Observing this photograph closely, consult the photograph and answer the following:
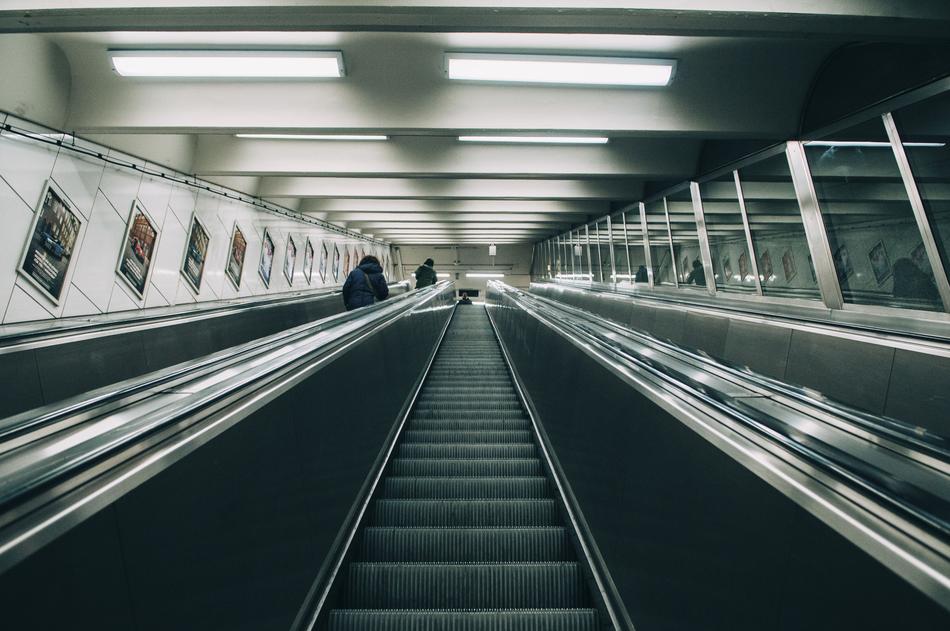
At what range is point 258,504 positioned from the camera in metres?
1.40

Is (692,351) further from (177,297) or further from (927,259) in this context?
(177,297)

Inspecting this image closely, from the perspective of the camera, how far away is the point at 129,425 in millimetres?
1047

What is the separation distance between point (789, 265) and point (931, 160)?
7.87 feet

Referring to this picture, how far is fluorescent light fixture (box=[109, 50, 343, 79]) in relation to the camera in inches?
185

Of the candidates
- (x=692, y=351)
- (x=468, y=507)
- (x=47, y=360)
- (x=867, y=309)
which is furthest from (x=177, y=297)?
(x=867, y=309)

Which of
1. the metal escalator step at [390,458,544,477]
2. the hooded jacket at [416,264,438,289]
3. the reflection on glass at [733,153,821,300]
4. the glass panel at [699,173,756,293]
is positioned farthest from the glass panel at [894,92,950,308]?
the hooded jacket at [416,264,438,289]

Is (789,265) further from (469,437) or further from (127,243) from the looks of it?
(127,243)

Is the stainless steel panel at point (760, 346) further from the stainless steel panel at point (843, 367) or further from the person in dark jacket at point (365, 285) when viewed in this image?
the person in dark jacket at point (365, 285)

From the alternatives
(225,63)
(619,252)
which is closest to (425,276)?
(619,252)

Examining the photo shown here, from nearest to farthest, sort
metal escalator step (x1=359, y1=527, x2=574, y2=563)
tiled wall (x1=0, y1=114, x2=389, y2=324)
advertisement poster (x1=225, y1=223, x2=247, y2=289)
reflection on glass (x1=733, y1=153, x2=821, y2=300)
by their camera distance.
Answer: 1. metal escalator step (x1=359, y1=527, x2=574, y2=563)
2. tiled wall (x1=0, y1=114, x2=389, y2=324)
3. reflection on glass (x1=733, y1=153, x2=821, y2=300)
4. advertisement poster (x1=225, y1=223, x2=247, y2=289)

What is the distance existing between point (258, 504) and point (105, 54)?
6.41m

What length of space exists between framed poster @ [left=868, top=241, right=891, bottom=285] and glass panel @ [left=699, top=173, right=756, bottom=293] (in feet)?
7.22

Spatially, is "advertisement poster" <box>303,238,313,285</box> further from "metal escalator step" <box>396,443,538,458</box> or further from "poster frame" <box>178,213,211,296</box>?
"metal escalator step" <box>396,443,538,458</box>

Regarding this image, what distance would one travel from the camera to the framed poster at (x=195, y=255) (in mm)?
7969
